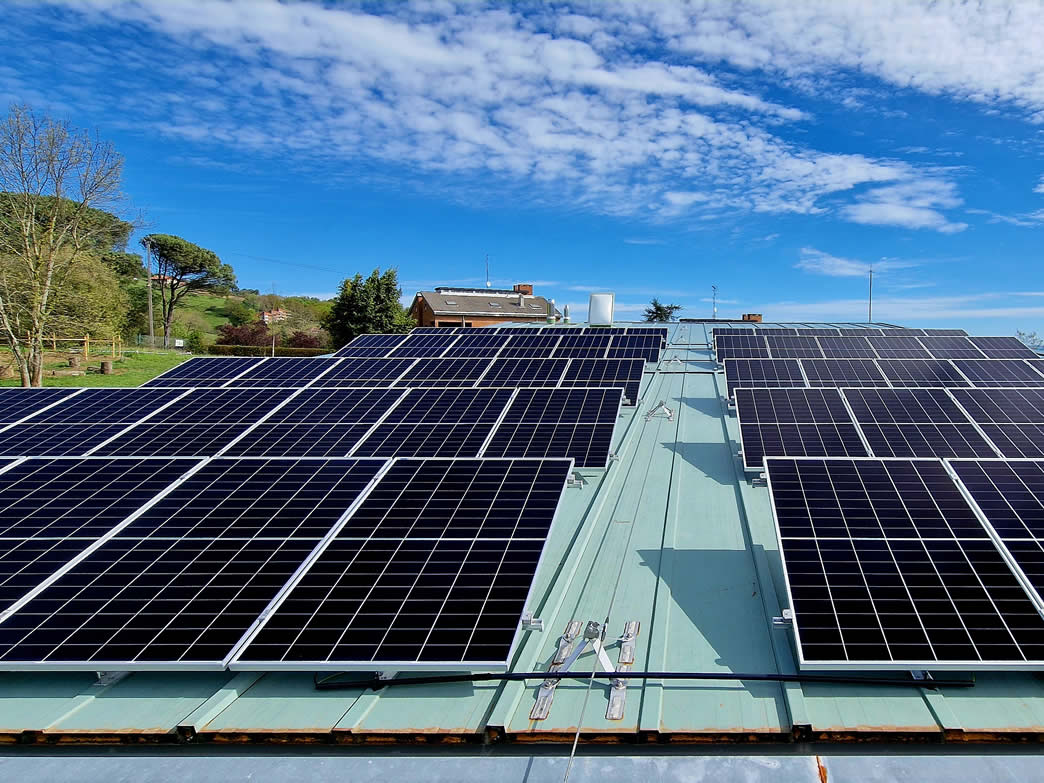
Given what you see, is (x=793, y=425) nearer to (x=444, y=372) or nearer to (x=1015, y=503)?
(x=1015, y=503)

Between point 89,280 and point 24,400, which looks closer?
point 24,400

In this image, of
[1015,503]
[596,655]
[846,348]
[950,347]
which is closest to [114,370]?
[596,655]

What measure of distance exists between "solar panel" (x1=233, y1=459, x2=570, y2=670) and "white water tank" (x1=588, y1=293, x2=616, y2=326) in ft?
117

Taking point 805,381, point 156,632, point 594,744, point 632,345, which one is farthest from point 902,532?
point 632,345

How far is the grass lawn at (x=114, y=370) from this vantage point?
35781 mm

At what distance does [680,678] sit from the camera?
601 cm

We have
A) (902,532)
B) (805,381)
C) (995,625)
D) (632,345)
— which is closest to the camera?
(995,625)

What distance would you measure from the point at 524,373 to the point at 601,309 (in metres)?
21.8

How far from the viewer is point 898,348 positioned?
27938 mm

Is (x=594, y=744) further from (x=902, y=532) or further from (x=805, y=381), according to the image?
(x=805, y=381)

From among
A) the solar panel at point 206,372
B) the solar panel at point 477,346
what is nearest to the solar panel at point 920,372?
the solar panel at point 477,346

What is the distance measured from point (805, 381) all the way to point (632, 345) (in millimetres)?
8520

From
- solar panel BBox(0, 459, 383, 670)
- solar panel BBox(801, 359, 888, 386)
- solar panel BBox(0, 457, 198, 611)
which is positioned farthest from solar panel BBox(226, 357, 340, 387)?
solar panel BBox(801, 359, 888, 386)

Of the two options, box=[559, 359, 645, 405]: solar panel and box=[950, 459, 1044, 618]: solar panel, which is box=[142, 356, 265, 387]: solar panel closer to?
box=[559, 359, 645, 405]: solar panel
